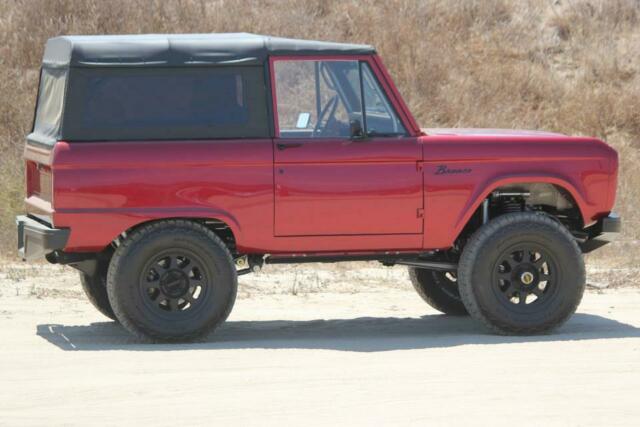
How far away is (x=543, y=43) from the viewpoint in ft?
67.1

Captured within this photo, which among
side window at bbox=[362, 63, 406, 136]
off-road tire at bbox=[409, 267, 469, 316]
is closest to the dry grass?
off-road tire at bbox=[409, 267, 469, 316]

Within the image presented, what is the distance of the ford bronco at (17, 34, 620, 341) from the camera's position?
8.41m

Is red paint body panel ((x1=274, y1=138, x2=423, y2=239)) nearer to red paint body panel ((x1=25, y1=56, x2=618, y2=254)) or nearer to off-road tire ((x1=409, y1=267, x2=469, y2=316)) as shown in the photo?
red paint body panel ((x1=25, y1=56, x2=618, y2=254))

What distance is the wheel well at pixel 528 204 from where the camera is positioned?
9.14m

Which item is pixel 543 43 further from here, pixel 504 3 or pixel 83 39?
pixel 83 39

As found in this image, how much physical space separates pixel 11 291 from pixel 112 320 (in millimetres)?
1448

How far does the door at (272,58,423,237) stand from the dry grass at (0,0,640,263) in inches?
336

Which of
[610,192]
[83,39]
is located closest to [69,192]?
[83,39]

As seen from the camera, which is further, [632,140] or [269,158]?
[632,140]

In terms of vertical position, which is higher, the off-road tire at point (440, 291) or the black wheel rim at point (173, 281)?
the black wheel rim at point (173, 281)

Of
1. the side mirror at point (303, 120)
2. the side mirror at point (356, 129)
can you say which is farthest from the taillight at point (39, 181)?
the side mirror at point (356, 129)

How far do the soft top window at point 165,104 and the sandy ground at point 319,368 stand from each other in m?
1.32

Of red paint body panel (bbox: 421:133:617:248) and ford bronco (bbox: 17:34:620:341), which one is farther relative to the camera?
red paint body panel (bbox: 421:133:617:248)

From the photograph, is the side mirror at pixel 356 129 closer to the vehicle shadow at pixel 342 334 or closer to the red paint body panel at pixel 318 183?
the red paint body panel at pixel 318 183
